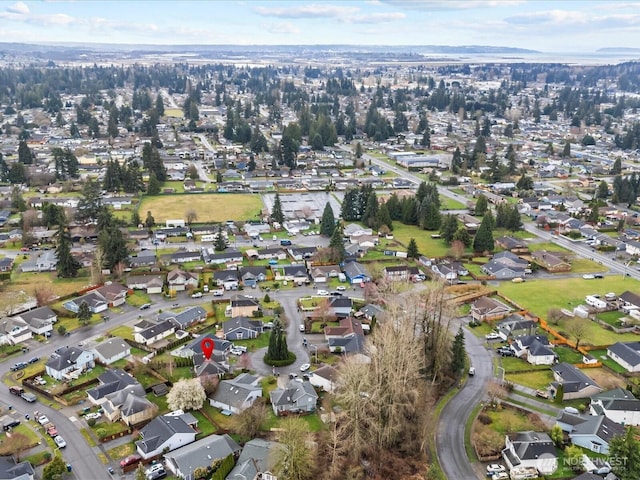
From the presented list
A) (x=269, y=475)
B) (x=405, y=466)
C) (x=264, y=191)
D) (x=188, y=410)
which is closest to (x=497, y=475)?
(x=405, y=466)

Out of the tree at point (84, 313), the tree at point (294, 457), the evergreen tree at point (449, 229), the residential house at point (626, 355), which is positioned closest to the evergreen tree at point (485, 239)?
the evergreen tree at point (449, 229)

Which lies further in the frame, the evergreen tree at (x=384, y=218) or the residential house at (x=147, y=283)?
the evergreen tree at (x=384, y=218)

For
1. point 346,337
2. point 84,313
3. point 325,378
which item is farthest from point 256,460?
point 84,313

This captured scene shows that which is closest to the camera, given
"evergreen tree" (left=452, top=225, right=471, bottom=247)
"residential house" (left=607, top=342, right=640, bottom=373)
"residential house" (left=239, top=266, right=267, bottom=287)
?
"residential house" (left=607, top=342, right=640, bottom=373)

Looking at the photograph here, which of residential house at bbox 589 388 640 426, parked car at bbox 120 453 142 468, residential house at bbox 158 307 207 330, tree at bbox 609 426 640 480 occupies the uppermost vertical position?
tree at bbox 609 426 640 480

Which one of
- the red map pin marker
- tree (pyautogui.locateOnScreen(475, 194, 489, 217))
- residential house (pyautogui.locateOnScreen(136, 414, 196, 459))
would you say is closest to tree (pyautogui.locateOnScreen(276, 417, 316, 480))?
residential house (pyautogui.locateOnScreen(136, 414, 196, 459))

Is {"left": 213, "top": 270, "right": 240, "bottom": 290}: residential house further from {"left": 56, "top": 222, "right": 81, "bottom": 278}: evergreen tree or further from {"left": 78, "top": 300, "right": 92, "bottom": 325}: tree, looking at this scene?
{"left": 56, "top": 222, "right": 81, "bottom": 278}: evergreen tree

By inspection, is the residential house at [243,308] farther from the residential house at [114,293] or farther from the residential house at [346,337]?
the residential house at [114,293]
